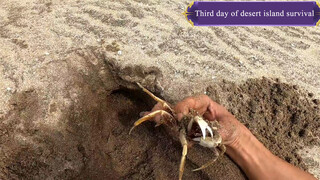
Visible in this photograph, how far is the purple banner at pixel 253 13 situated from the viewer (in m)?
2.71

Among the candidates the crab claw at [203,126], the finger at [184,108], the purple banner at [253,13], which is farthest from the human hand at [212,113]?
the purple banner at [253,13]

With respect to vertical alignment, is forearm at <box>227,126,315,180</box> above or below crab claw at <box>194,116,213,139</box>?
below

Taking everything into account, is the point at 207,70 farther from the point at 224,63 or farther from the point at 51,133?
the point at 51,133

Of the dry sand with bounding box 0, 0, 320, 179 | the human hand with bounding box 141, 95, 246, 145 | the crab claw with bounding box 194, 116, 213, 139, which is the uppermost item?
the crab claw with bounding box 194, 116, 213, 139

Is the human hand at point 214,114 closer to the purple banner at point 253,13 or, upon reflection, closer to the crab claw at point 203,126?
the crab claw at point 203,126

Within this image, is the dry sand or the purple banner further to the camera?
the purple banner

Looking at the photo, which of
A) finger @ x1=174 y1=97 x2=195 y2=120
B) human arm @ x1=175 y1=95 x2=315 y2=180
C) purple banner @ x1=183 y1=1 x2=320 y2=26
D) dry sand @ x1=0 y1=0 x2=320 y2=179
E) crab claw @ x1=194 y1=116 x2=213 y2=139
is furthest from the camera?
purple banner @ x1=183 y1=1 x2=320 y2=26

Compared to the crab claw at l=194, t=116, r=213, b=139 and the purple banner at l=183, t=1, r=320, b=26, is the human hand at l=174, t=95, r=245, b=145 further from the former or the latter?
the purple banner at l=183, t=1, r=320, b=26

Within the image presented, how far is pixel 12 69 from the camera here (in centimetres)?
201

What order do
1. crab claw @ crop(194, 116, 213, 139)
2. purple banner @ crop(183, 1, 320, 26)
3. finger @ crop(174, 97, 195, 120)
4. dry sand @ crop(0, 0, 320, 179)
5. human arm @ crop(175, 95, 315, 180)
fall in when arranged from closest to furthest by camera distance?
crab claw @ crop(194, 116, 213, 139)
finger @ crop(174, 97, 195, 120)
human arm @ crop(175, 95, 315, 180)
dry sand @ crop(0, 0, 320, 179)
purple banner @ crop(183, 1, 320, 26)

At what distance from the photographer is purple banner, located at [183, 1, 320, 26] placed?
2705mm

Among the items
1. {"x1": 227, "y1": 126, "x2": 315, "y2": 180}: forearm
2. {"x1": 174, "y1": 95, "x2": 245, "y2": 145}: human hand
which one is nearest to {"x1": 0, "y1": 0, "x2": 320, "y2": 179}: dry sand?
{"x1": 227, "y1": 126, "x2": 315, "y2": 180}: forearm

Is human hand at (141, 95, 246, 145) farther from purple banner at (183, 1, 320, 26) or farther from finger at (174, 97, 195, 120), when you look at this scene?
purple banner at (183, 1, 320, 26)

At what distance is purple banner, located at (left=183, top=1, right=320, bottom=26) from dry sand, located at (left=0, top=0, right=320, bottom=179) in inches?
3.7
